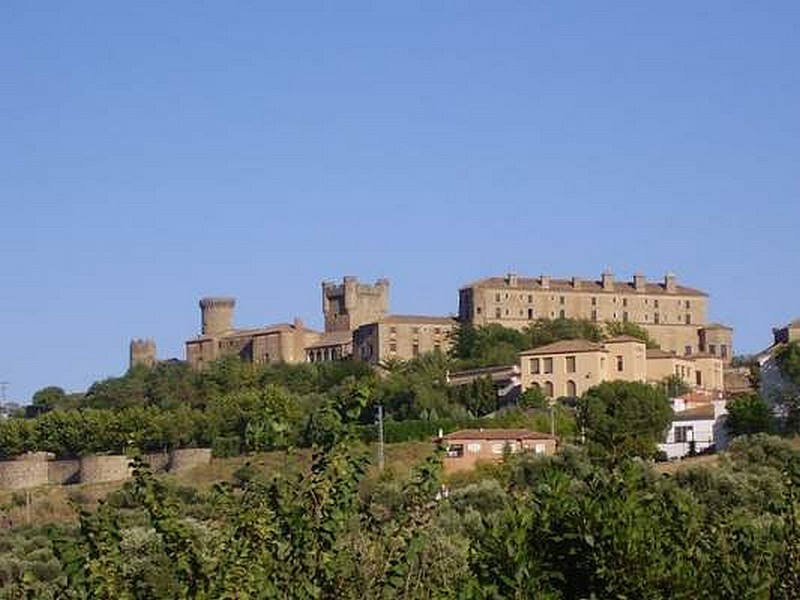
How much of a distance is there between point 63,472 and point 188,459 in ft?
26.8

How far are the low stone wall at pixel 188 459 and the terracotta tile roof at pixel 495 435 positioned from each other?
10423 mm

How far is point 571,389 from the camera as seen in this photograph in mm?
70125

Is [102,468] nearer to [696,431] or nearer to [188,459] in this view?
[188,459]

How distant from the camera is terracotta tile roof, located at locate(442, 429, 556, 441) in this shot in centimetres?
5491

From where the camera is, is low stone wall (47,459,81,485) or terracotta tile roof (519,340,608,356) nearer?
low stone wall (47,459,81,485)

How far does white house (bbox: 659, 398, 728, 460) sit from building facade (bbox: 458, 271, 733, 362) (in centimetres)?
3203

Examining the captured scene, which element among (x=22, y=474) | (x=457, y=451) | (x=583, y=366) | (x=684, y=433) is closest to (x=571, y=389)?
(x=583, y=366)

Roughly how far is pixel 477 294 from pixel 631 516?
85809 millimetres

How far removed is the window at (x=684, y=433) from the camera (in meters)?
60.0

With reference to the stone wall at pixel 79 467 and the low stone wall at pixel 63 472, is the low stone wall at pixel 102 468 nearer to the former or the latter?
the stone wall at pixel 79 467

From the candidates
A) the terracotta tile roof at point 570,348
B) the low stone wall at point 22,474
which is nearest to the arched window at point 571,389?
the terracotta tile roof at point 570,348

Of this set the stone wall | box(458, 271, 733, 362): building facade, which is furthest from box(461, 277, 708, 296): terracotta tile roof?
the stone wall

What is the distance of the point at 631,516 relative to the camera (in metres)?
8.26

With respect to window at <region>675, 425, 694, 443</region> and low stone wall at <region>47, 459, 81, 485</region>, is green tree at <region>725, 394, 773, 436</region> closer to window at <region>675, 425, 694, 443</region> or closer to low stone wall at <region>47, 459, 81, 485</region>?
window at <region>675, 425, 694, 443</region>
